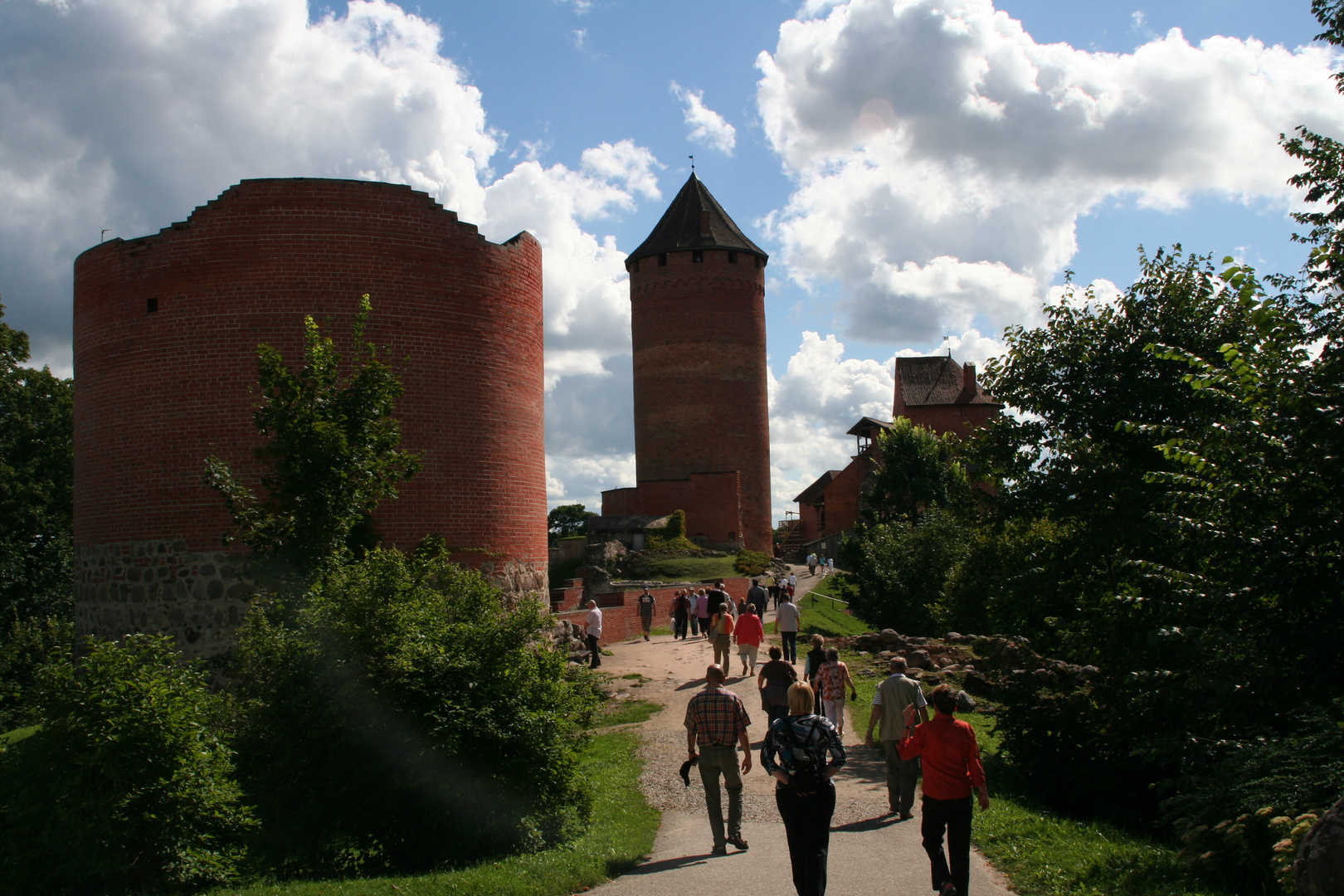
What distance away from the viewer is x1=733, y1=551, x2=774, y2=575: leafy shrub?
38.2 metres

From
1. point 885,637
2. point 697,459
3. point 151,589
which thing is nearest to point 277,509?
point 151,589

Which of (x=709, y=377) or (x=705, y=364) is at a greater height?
(x=705, y=364)

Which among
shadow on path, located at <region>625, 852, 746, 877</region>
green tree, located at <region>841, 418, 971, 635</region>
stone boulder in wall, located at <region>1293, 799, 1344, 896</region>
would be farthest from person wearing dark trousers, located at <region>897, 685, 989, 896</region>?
green tree, located at <region>841, 418, 971, 635</region>

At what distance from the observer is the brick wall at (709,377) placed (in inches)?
1903

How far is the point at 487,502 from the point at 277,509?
4.01 meters

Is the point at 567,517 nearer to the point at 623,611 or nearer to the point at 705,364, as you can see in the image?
the point at 705,364

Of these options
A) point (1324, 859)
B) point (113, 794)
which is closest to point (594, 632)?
point (113, 794)

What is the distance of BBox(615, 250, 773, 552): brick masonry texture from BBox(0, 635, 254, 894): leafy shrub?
40.4 metres

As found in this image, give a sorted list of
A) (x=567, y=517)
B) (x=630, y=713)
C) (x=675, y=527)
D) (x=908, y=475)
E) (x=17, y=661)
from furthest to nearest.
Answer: (x=567, y=517) < (x=675, y=527) < (x=908, y=475) < (x=17, y=661) < (x=630, y=713)

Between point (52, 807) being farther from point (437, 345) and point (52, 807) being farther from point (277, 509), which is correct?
point (437, 345)

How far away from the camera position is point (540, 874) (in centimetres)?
706

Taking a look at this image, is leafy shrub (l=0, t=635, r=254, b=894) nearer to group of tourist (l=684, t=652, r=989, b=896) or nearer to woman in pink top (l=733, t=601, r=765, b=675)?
group of tourist (l=684, t=652, r=989, b=896)

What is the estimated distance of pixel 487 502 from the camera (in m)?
14.6

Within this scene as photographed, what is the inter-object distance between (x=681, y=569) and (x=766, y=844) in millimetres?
30467
